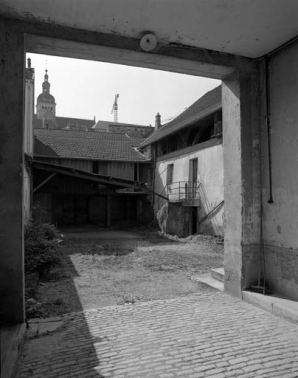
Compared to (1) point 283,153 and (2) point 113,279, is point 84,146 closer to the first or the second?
(2) point 113,279

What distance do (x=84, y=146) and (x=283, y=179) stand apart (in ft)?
69.1

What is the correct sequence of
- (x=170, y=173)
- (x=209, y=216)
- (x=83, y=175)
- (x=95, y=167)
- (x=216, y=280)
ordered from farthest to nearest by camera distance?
(x=95, y=167) < (x=170, y=173) < (x=83, y=175) < (x=209, y=216) < (x=216, y=280)

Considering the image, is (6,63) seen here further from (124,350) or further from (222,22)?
(124,350)

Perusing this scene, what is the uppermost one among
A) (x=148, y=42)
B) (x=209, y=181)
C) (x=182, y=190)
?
(x=148, y=42)

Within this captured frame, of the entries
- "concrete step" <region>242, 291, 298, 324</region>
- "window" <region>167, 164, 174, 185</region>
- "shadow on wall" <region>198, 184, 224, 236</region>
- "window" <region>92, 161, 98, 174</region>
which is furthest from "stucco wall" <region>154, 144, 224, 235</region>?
"concrete step" <region>242, 291, 298, 324</region>

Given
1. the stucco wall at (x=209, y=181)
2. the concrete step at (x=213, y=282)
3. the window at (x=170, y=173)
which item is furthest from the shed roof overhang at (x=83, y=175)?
the concrete step at (x=213, y=282)

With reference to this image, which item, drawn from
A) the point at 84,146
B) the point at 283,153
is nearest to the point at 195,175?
the point at 84,146

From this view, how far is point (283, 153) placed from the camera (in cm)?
413

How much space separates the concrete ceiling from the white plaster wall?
418 mm

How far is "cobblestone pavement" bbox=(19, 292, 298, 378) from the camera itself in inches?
101

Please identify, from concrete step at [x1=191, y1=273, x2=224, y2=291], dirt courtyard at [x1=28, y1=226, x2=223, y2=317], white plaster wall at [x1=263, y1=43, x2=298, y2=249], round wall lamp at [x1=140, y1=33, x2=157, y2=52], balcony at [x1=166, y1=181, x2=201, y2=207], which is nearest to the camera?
round wall lamp at [x1=140, y1=33, x2=157, y2=52]

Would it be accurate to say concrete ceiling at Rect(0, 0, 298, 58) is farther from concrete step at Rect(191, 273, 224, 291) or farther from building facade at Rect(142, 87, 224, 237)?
building facade at Rect(142, 87, 224, 237)

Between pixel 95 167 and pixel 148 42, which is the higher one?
pixel 95 167

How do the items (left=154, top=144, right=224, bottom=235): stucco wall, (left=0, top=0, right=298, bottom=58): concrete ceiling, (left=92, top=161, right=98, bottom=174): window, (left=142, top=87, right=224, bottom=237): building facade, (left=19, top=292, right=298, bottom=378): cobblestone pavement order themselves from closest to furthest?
(left=19, top=292, right=298, bottom=378): cobblestone pavement, (left=0, top=0, right=298, bottom=58): concrete ceiling, (left=154, top=144, right=224, bottom=235): stucco wall, (left=142, top=87, right=224, bottom=237): building facade, (left=92, top=161, right=98, bottom=174): window
